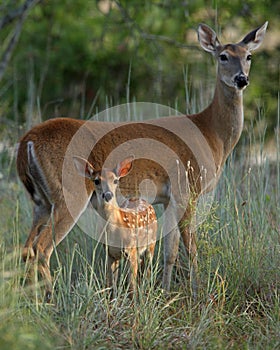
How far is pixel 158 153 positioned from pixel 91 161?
61cm

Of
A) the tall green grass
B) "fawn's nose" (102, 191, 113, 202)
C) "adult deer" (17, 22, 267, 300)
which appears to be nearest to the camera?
the tall green grass

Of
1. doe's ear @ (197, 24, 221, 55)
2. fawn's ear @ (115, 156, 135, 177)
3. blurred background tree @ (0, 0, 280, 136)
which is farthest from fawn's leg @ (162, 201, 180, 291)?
blurred background tree @ (0, 0, 280, 136)

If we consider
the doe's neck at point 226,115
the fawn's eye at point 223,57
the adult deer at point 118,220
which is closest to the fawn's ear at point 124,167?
the adult deer at point 118,220

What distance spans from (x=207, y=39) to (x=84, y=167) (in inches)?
76.7

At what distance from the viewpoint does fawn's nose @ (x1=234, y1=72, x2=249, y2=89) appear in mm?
6379

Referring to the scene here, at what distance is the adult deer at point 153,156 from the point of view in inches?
234

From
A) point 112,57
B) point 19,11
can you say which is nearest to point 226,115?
point 19,11

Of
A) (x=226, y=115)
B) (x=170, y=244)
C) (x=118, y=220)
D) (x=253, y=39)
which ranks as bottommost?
(x=170, y=244)

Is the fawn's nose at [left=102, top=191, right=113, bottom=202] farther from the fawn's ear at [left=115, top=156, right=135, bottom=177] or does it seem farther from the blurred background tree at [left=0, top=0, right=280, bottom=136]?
the blurred background tree at [left=0, top=0, right=280, bottom=136]

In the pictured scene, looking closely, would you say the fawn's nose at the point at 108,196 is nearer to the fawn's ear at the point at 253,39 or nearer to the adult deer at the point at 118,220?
the adult deer at the point at 118,220

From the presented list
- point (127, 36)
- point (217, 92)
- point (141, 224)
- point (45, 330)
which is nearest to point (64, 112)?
point (127, 36)

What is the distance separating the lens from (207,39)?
6.98 meters

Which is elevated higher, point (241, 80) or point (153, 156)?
point (241, 80)

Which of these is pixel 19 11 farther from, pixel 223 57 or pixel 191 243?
pixel 191 243
